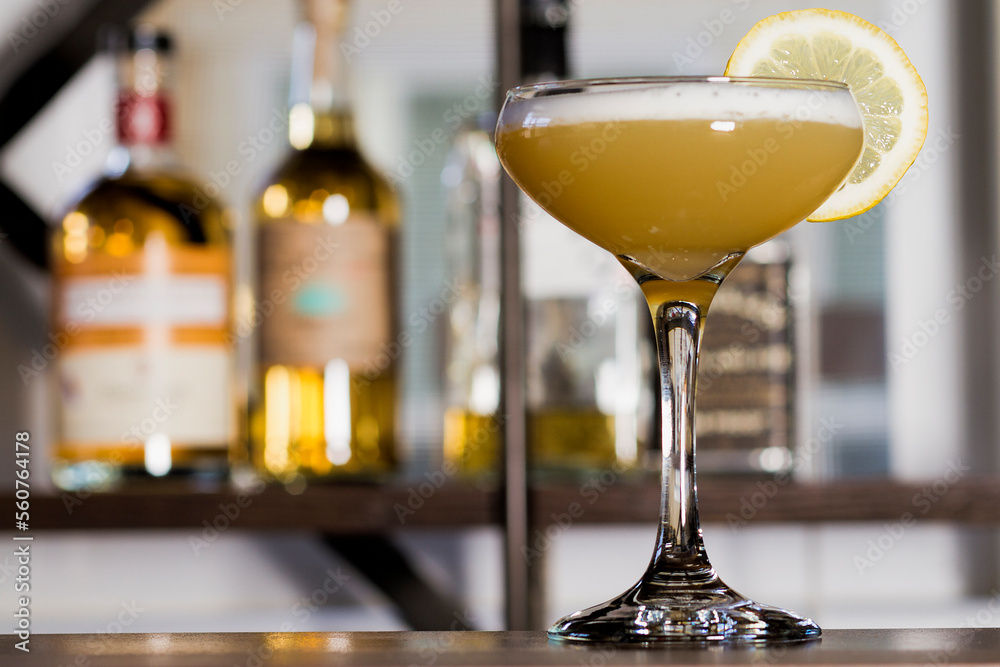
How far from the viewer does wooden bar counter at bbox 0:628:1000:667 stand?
29cm

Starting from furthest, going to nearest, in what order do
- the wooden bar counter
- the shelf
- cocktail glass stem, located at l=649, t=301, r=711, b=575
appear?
the shelf
cocktail glass stem, located at l=649, t=301, r=711, b=575
the wooden bar counter

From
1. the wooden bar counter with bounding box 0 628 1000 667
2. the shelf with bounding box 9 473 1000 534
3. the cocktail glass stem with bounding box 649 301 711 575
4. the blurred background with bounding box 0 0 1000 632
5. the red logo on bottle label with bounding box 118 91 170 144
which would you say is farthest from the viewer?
the blurred background with bounding box 0 0 1000 632

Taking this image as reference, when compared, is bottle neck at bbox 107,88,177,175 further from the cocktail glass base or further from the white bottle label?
the cocktail glass base

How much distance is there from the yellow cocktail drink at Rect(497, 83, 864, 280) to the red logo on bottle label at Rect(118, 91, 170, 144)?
537 millimetres

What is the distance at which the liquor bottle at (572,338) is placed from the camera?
0.91 m

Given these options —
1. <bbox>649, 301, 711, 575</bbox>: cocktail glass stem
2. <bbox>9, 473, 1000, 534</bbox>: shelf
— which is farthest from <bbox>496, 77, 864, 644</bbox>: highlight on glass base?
<bbox>9, 473, 1000, 534</bbox>: shelf

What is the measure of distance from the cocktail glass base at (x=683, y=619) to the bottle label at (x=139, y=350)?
1.81 feet

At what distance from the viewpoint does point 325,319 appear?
89 cm

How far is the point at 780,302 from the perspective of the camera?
93cm

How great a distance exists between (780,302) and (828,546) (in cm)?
29

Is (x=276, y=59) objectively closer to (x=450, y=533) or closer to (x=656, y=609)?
(x=450, y=533)

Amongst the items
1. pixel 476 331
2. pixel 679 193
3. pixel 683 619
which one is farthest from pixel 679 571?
pixel 476 331

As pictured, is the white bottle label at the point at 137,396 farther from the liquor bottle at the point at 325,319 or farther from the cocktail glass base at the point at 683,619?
the cocktail glass base at the point at 683,619

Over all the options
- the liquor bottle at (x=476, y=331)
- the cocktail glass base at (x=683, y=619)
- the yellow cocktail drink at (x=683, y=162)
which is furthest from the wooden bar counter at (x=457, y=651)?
the liquor bottle at (x=476, y=331)
